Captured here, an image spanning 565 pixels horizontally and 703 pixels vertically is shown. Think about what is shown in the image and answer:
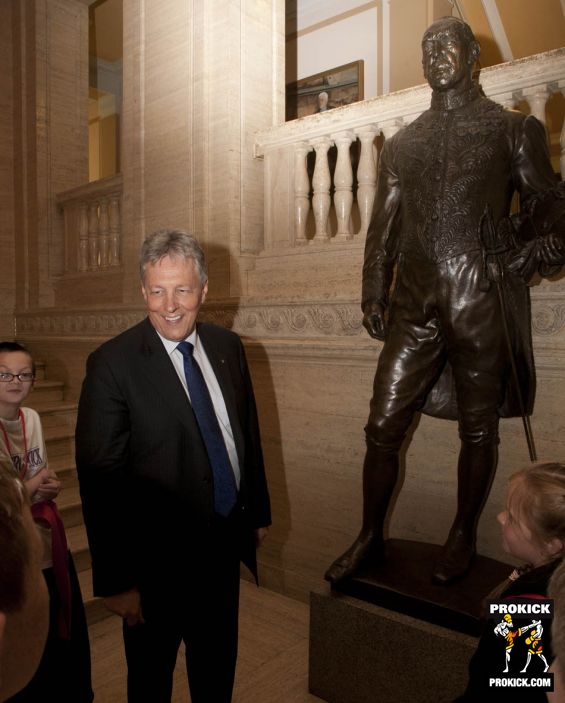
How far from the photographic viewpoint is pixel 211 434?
2043 mm

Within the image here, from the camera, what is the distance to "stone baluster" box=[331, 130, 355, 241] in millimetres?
4090

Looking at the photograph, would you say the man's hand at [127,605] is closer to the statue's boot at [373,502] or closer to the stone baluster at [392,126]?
the statue's boot at [373,502]

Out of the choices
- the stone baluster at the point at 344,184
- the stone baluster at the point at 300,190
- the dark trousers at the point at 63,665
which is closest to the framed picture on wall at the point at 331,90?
the stone baluster at the point at 300,190

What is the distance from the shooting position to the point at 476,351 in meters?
2.59

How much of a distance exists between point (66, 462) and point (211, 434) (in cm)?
334

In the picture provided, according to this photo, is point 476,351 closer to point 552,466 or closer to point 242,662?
point 552,466

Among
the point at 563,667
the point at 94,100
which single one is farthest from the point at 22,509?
the point at 94,100

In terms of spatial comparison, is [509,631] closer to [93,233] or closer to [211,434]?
[211,434]

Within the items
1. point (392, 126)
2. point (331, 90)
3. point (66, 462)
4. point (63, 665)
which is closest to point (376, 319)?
point (392, 126)

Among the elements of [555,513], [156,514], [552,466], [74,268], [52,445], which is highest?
[74,268]

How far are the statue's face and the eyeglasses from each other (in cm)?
218

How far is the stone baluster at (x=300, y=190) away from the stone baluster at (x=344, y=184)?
0.30 m

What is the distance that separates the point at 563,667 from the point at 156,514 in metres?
1.37

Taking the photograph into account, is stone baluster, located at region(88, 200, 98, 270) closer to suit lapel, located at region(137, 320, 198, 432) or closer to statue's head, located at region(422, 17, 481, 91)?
statue's head, located at region(422, 17, 481, 91)
